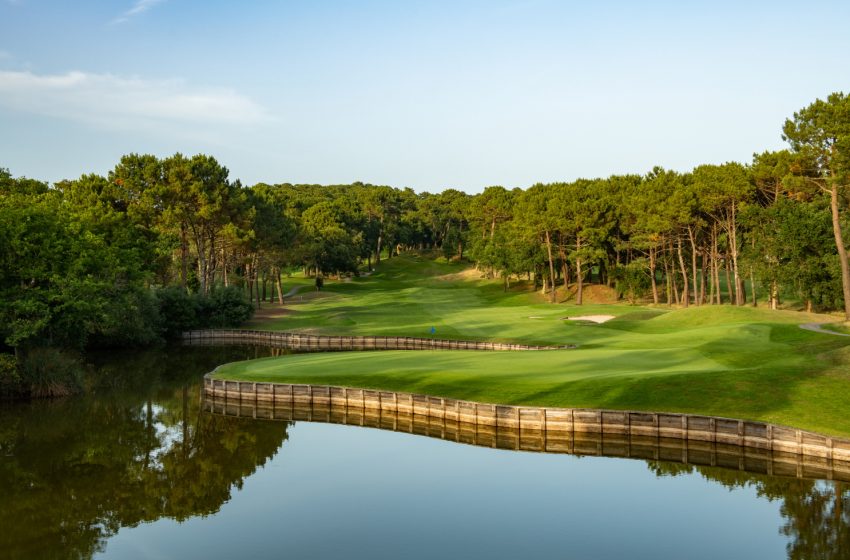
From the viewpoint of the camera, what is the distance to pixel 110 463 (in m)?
34.8

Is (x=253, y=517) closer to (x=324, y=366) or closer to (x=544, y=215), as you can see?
(x=324, y=366)

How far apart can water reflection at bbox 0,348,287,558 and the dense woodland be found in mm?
6423

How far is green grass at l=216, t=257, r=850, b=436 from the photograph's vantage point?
123ft

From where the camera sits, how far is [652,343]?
188 feet

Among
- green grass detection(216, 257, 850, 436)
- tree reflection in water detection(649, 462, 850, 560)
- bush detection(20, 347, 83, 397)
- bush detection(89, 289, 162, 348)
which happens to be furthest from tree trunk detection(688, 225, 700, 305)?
bush detection(20, 347, 83, 397)

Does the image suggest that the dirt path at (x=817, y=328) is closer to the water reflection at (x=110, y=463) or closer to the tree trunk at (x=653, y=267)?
the water reflection at (x=110, y=463)

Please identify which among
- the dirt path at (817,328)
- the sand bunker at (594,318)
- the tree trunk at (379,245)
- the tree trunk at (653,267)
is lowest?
the sand bunker at (594,318)

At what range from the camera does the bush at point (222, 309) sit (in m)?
88.6

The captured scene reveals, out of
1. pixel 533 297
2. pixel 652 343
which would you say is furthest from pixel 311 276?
pixel 652 343

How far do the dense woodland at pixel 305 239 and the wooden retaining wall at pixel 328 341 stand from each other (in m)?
2.90

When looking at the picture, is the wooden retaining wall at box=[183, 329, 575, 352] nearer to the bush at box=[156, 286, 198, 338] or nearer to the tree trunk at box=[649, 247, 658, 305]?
the bush at box=[156, 286, 198, 338]

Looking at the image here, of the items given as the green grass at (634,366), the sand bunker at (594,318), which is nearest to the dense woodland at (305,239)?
the green grass at (634,366)

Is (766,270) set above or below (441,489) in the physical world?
above

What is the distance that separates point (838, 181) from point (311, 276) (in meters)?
111
